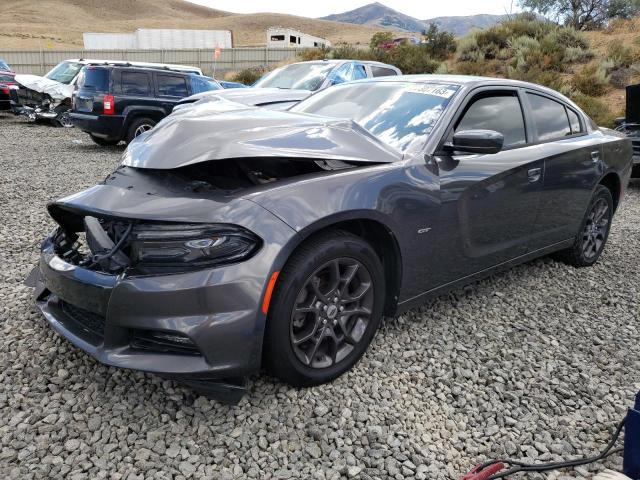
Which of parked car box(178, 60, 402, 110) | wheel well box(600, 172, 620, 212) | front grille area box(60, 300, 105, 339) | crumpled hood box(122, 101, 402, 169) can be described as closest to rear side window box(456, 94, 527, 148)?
crumpled hood box(122, 101, 402, 169)

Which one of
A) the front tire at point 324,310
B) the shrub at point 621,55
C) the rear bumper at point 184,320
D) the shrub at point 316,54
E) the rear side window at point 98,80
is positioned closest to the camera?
the rear bumper at point 184,320

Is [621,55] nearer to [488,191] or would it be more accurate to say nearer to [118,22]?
[488,191]

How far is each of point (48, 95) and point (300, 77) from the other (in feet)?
27.9

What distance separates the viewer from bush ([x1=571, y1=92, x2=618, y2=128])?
12781 millimetres

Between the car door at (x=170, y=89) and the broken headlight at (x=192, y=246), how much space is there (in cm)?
887

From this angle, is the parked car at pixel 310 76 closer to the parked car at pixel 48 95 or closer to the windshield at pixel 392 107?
the windshield at pixel 392 107

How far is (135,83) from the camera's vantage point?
10414 mm

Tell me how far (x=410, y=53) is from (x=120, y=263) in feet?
65.7

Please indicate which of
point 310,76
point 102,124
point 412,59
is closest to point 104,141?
point 102,124

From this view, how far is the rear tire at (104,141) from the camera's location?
1043 centimetres

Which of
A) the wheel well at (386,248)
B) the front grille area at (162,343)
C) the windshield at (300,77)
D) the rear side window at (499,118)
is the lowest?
the front grille area at (162,343)

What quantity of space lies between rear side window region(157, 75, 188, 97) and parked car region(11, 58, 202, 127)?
282 cm

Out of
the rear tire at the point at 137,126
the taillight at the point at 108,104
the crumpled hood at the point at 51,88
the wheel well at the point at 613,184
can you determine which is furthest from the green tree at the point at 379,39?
the wheel well at the point at 613,184

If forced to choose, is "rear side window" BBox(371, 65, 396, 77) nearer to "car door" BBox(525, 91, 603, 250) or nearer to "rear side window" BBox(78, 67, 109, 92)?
"rear side window" BBox(78, 67, 109, 92)
